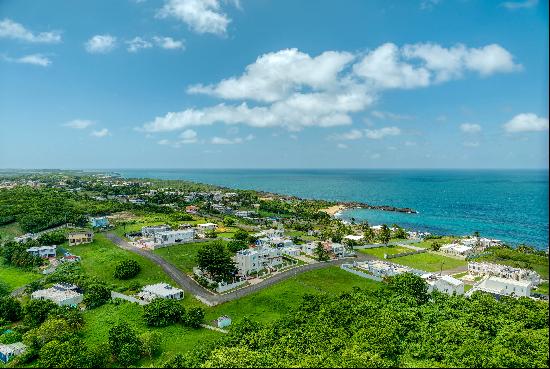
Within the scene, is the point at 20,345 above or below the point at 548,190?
below

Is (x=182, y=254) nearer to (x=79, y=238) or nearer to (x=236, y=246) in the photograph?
(x=236, y=246)

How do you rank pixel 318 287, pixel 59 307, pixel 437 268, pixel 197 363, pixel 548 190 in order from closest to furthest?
1. pixel 548 190
2. pixel 197 363
3. pixel 59 307
4. pixel 318 287
5. pixel 437 268

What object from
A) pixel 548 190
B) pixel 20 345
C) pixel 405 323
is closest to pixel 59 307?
pixel 20 345

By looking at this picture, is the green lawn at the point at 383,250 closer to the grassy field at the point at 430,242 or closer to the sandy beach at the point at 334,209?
the grassy field at the point at 430,242

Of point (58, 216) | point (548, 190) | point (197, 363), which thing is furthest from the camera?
point (58, 216)

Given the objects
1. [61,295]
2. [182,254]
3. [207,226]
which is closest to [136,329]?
[61,295]

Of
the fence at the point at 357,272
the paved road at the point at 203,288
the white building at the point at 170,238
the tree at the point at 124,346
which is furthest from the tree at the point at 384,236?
the tree at the point at 124,346

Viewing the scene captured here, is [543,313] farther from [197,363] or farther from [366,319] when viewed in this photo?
[197,363]
